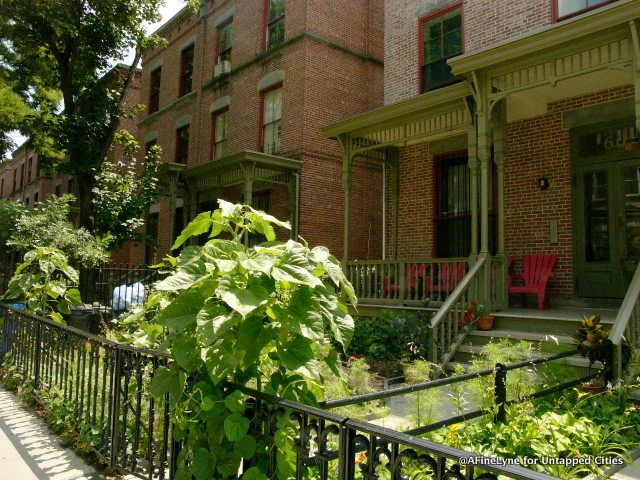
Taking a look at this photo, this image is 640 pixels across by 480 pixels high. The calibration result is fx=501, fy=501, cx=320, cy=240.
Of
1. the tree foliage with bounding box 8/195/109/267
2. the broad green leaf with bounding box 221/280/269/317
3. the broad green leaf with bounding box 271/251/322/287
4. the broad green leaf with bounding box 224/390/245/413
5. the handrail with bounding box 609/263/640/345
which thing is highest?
the tree foliage with bounding box 8/195/109/267

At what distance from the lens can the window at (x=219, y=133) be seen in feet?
58.6

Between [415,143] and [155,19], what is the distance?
1018 cm

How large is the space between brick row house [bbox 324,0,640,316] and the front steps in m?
0.59

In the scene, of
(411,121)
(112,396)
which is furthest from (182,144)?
(112,396)

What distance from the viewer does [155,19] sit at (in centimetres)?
1662

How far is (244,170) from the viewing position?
1390cm

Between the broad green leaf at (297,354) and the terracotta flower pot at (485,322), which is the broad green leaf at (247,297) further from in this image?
the terracotta flower pot at (485,322)

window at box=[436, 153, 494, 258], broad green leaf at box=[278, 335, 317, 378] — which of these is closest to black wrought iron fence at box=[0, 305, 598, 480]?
broad green leaf at box=[278, 335, 317, 378]

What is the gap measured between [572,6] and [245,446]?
1064cm

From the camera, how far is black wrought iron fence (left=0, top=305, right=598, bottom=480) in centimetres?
171

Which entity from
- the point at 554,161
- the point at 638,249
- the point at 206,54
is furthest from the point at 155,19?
the point at 638,249

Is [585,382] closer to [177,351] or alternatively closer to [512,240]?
[177,351]

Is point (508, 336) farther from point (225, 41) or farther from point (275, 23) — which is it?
point (225, 41)

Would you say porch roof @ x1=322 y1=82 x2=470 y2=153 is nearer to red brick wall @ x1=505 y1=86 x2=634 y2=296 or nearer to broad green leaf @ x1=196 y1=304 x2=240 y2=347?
red brick wall @ x1=505 y1=86 x2=634 y2=296
